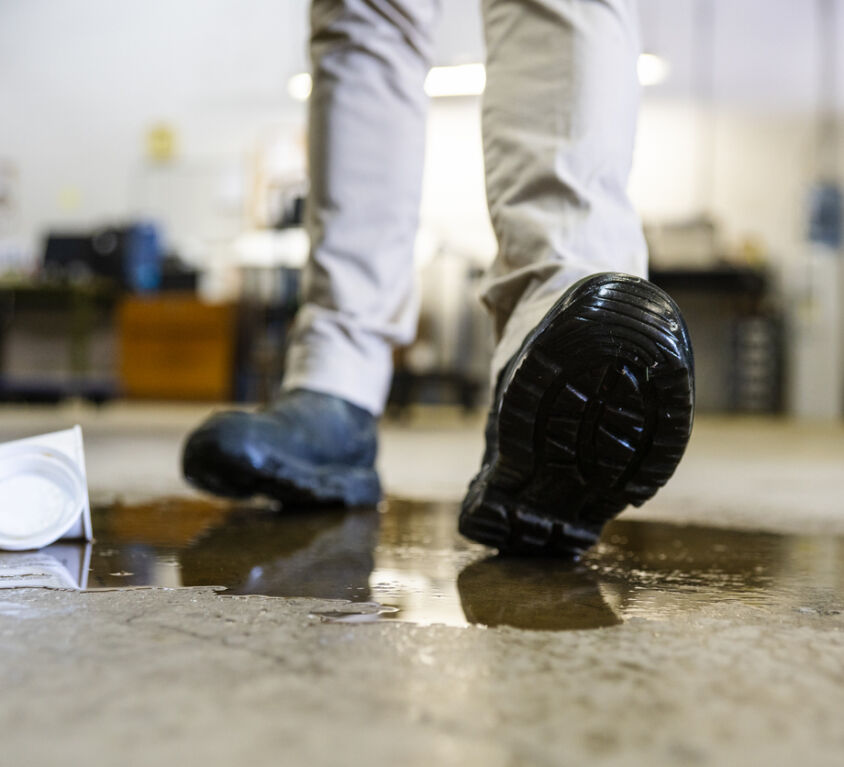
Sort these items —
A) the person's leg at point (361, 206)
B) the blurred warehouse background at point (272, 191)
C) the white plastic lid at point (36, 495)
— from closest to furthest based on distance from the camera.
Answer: the white plastic lid at point (36, 495)
the person's leg at point (361, 206)
the blurred warehouse background at point (272, 191)

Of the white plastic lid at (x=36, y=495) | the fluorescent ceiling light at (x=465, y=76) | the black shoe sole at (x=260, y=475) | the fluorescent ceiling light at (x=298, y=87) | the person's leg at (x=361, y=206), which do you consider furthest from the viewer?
the fluorescent ceiling light at (x=298, y=87)

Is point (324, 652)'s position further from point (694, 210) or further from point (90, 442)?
point (694, 210)

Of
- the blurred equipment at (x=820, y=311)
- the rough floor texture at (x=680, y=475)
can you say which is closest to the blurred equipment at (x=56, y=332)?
the rough floor texture at (x=680, y=475)

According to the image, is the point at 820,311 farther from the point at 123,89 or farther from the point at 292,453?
the point at 292,453

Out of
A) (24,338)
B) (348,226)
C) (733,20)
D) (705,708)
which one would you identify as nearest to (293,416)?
(348,226)

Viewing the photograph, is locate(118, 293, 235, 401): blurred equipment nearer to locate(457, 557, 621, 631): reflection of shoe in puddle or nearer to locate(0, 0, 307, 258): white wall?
locate(0, 0, 307, 258): white wall

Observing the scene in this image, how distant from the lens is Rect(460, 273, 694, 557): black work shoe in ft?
1.56

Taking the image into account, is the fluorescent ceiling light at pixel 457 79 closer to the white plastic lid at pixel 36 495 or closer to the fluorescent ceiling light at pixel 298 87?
the fluorescent ceiling light at pixel 298 87

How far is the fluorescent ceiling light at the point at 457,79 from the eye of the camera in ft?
15.9

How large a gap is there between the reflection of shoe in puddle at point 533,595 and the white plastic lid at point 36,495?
0.89 feet

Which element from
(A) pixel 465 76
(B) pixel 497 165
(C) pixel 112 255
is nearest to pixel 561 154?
(B) pixel 497 165

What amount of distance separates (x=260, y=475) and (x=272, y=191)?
583cm

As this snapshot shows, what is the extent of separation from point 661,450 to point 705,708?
0.78 feet

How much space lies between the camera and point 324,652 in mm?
331
